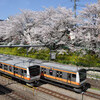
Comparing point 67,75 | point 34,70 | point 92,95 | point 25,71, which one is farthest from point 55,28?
point 92,95

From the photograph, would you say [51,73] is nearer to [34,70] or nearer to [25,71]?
[34,70]

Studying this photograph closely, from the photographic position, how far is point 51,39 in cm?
2380

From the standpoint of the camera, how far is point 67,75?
13680 millimetres

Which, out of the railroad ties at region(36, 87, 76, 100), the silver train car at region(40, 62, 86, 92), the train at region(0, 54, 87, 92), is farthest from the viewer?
the train at region(0, 54, 87, 92)

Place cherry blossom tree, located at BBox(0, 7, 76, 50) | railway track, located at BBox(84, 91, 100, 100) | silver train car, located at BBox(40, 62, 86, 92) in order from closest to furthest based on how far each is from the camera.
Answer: railway track, located at BBox(84, 91, 100, 100)
silver train car, located at BBox(40, 62, 86, 92)
cherry blossom tree, located at BBox(0, 7, 76, 50)

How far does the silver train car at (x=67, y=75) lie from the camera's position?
13.0 m

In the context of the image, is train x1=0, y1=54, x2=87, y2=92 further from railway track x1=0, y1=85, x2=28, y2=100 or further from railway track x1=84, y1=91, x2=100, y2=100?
railway track x1=0, y1=85, x2=28, y2=100

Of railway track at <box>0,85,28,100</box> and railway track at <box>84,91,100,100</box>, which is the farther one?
railway track at <box>84,91,100,100</box>

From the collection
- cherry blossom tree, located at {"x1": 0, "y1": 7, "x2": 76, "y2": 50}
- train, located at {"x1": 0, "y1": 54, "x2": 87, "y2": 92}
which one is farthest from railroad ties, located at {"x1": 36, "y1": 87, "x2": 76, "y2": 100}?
cherry blossom tree, located at {"x1": 0, "y1": 7, "x2": 76, "y2": 50}

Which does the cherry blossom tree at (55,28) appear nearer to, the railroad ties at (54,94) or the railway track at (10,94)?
the railroad ties at (54,94)

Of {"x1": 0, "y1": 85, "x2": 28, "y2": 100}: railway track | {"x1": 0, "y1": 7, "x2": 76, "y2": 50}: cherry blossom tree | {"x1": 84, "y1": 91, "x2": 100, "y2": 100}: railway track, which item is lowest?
{"x1": 84, "y1": 91, "x2": 100, "y2": 100}: railway track

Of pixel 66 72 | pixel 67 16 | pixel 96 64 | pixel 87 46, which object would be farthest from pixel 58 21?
pixel 66 72

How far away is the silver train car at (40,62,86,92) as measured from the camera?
13002mm

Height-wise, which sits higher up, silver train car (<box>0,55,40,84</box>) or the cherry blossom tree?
the cherry blossom tree
